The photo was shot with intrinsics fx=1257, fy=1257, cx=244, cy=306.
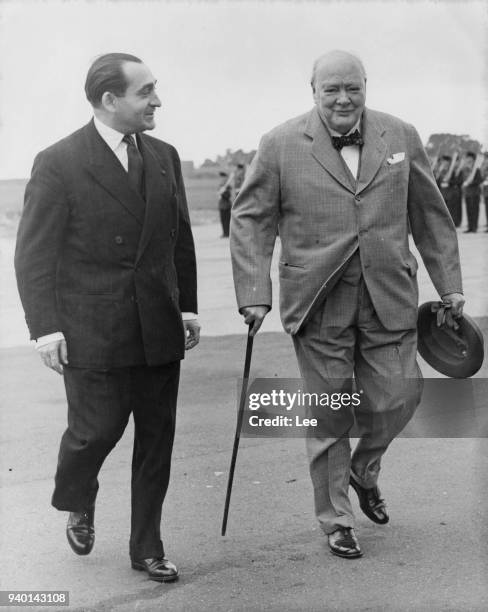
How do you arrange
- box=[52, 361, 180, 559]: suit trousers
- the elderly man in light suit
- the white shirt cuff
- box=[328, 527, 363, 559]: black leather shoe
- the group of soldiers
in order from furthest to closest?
the group of soldiers < the elderly man in light suit < box=[328, 527, 363, 559]: black leather shoe < box=[52, 361, 180, 559]: suit trousers < the white shirt cuff

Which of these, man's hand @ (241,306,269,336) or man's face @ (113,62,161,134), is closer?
man's face @ (113,62,161,134)

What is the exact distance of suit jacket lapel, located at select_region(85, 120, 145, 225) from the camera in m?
4.51

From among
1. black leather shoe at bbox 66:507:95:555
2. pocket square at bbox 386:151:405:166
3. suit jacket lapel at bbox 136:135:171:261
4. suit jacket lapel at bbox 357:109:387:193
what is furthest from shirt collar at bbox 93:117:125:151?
black leather shoe at bbox 66:507:95:555

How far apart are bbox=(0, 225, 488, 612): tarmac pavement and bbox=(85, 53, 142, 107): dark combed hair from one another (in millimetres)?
1760

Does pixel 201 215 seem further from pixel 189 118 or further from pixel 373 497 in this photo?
pixel 373 497

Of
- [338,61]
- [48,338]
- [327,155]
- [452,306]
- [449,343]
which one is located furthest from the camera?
[449,343]

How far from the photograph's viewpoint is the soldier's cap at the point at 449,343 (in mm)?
5141

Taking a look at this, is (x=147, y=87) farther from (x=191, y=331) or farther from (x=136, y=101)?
(x=191, y=331)

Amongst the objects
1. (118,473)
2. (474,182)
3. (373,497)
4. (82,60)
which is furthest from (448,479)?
(474,182)

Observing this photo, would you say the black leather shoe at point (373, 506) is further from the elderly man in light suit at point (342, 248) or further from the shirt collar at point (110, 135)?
the shirt collar at point (110, 135)

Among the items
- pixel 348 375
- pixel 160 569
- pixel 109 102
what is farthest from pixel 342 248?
pixel 160 569

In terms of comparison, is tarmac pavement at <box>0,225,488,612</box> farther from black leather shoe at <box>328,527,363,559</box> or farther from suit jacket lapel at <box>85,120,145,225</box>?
suit jacket lapel at <box>85,120,145,225</box>

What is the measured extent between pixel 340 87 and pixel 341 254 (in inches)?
25.0

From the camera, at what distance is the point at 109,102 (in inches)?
178
